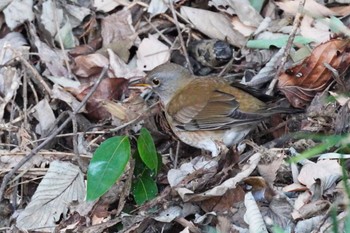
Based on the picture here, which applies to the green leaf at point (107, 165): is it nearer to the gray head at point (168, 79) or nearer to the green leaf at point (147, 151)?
the green leaf at point (147, 151)

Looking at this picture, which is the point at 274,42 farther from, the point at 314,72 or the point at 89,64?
the point at 89,64

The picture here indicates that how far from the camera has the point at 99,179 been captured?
15.0 ft

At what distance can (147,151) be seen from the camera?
4.87 metres

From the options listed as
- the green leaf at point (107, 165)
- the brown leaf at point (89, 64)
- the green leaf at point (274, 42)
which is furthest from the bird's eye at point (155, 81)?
the green leaf at point (107, 165)

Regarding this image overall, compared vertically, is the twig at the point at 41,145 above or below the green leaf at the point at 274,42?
below

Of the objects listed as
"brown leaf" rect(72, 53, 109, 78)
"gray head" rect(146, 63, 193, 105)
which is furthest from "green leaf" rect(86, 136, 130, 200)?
"brown leaf" rect(72, 53, 109, 78)

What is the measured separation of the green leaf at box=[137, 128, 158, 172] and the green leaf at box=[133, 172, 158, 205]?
0.14 meters

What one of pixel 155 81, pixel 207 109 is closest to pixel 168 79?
pixel 155 81

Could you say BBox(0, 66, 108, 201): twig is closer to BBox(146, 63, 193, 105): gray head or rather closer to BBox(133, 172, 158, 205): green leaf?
BBox(146, 63, 193, 105): gray head

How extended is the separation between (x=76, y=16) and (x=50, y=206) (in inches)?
84.7

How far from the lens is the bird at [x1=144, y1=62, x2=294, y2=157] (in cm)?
521

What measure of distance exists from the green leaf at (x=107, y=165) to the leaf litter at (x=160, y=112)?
289mm

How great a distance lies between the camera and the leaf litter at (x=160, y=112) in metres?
4.66

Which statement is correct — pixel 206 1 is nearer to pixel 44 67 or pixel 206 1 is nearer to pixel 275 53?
pixel 275 53
